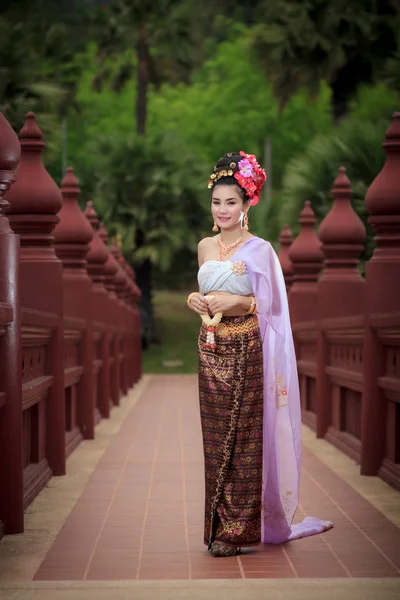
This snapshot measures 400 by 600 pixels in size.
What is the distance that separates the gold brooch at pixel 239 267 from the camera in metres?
6.41

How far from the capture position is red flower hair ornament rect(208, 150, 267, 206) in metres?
6.39

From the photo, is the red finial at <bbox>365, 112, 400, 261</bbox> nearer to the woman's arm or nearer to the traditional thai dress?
the traditional thai dress

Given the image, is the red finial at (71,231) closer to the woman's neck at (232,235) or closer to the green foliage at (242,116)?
the woman's neck at (232,235)

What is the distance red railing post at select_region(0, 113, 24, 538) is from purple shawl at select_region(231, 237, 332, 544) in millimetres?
1508

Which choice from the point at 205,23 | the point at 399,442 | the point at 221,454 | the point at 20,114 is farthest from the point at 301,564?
the point at 205,23

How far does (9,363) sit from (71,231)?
5276mm

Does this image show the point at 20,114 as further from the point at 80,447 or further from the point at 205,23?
the point at 205,23

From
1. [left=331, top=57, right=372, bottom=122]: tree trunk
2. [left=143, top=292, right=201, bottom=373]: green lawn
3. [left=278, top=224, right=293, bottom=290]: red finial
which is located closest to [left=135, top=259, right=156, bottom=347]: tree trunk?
[left=143, top=292, right=201, bottom=373]: green lawn

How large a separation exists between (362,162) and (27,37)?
8850 mm

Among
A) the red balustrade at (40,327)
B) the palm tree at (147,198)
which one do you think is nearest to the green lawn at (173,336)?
the palm tree at (147,198)

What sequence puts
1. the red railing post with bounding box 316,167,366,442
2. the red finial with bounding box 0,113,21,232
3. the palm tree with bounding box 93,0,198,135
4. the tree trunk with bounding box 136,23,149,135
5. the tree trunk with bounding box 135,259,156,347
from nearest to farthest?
the red finial with bounding box 0,113,21,232 → the red railing post with bounding box 316,167,366,442 → the tree trunk with bounding box 135,259,156,347 → the tree trunk with bounding box 136,23,149,135 → the palm tree with bounding box 93,0,198,135

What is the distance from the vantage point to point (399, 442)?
8773 mm

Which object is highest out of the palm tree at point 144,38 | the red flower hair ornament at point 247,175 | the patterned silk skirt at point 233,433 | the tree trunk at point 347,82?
the palm tree at point 144,38

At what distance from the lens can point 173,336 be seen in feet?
141
